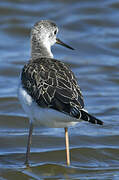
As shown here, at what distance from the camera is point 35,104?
706 cm

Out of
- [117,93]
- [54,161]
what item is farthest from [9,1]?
[54,161]

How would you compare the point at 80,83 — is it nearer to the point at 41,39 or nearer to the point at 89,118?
the point at 41,39

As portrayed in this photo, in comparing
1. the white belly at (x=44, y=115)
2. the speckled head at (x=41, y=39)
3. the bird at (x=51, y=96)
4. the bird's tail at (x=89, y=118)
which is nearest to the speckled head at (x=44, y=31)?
the speckled head at (x=41, y=39)

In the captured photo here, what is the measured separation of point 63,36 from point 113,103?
12.8 feet

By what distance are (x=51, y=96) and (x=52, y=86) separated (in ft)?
0.67

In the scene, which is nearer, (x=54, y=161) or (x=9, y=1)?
(x=54, y=161)

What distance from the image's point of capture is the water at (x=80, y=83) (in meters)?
7.64

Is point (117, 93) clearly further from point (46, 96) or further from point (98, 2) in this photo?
point (98, 2)

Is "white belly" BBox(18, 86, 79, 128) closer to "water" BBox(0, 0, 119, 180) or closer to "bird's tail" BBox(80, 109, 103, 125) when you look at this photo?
"bird's tail" BBox(80, 109, 103, 125)

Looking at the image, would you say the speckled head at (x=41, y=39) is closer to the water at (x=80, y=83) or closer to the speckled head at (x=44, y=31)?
the speckled head at (x=44, y=31)

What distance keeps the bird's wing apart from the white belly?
59mm

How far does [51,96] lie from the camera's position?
6887 millimetres

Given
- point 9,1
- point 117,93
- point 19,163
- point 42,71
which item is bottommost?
point 19,163

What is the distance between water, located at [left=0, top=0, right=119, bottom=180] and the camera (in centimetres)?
764
